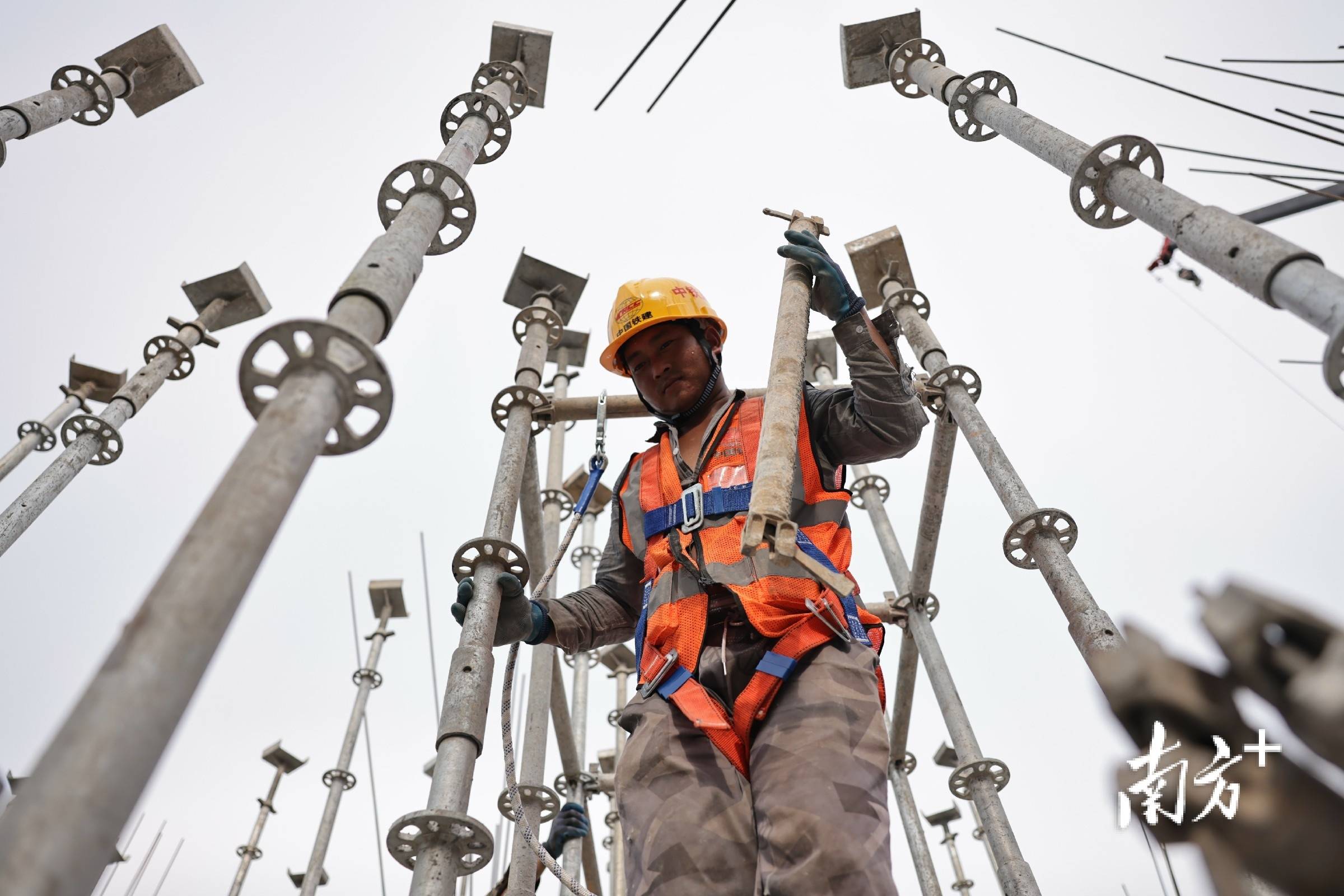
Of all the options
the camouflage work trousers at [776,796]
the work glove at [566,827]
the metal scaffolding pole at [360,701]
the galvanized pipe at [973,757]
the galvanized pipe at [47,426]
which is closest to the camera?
the camouflage work trousers at [776,796]

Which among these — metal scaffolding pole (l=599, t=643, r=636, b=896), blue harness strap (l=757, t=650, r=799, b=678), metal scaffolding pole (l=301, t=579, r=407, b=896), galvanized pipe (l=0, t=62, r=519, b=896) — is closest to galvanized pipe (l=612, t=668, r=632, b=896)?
metal scaffolding pole (l=599, t=643, r=636, b=896)

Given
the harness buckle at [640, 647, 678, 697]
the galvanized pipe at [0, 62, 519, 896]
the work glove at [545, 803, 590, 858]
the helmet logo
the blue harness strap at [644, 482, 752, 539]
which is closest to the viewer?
the galvanized pipe at [0, 62, 519, 896]

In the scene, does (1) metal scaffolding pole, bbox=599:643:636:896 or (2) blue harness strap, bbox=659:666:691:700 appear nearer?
(2) blue harness strap, bbox=659:666:691:700

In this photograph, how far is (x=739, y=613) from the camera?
3170 millimetres

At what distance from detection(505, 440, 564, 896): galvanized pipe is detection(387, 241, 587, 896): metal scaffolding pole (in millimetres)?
115

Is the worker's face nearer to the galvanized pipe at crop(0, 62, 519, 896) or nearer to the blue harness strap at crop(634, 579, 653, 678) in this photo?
the blue harness strap at crop(634, 579, 653, 678)

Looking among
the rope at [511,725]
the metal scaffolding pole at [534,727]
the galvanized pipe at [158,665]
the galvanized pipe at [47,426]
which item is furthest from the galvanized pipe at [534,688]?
the galvanized pipe at [47,426]

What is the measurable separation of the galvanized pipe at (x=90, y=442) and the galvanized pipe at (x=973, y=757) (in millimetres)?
7252

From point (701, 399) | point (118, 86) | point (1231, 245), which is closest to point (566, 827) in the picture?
point (701, 399)

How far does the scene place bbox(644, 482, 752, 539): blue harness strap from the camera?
336 cm

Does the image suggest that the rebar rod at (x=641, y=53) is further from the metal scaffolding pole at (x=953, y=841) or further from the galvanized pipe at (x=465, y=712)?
the metal scaffolding pole at (x=953, y=841)

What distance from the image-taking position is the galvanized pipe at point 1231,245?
8.64 ft

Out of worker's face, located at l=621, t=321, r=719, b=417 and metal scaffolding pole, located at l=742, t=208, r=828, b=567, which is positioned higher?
worker's face, located at l=621, t=321, r=719, b=417

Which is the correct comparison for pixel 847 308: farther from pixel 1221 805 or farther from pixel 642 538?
pixel 1221 805
